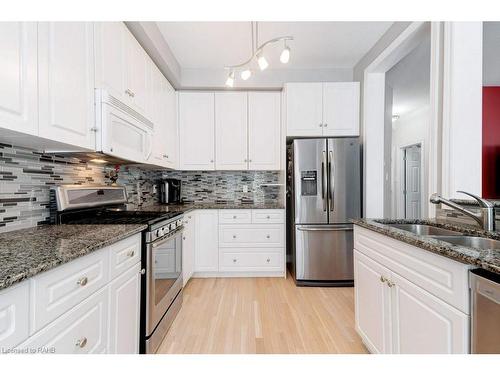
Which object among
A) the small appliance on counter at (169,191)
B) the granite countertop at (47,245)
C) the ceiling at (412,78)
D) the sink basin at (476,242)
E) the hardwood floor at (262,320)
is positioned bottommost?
the hardwood floor at (262,320)

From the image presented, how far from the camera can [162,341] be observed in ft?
5.78

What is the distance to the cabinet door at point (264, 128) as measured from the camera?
319 centimetres

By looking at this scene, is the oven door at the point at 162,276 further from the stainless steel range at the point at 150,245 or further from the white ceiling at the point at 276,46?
the white ceiling at the point at 276,46

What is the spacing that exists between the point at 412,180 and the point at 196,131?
15.4 feet

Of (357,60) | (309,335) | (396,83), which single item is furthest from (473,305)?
(396,83)

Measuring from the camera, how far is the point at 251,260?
3.00m

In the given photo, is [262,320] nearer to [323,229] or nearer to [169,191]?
[323,229]

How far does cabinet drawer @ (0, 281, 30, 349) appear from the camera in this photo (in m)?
0.66

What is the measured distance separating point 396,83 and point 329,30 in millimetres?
1935

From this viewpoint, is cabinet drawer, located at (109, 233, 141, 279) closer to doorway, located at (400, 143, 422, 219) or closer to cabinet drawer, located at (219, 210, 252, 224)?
cabinet drawer, located at (219, 210, 252, 224)

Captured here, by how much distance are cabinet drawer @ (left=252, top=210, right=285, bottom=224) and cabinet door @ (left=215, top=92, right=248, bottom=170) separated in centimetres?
65

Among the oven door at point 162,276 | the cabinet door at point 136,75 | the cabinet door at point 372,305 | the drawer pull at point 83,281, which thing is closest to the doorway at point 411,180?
the cabinet door at point 372,305

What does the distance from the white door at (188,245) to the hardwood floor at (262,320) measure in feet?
0.58

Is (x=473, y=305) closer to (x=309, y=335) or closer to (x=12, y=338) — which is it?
(x=309, y=335)
